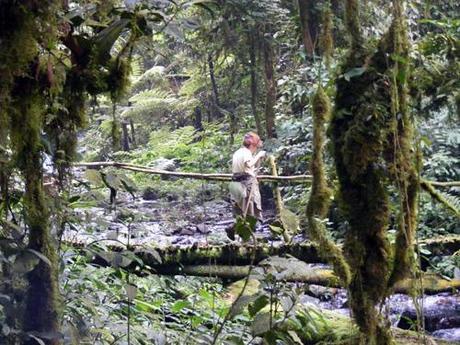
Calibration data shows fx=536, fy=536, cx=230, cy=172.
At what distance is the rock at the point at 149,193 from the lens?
1047 centimetres

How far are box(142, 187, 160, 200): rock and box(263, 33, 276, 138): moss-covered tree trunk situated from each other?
295cm

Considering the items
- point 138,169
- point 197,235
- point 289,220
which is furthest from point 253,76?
point 289,220

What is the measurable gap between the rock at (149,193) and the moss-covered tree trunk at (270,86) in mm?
2946

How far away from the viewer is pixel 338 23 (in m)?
6.79

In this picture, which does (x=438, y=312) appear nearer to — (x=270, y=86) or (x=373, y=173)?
(x=373, y=173)

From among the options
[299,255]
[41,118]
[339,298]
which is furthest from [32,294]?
[339,298]

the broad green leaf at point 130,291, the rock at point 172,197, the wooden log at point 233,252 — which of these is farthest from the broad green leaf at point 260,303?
the rock at point 172,197

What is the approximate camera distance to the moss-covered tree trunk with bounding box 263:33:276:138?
824 cm

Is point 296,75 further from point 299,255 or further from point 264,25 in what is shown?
point 299,255

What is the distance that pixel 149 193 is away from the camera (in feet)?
34.6

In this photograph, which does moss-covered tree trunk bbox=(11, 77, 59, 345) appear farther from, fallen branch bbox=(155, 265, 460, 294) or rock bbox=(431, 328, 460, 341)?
rock bbox=(431, 328, 460, 341)

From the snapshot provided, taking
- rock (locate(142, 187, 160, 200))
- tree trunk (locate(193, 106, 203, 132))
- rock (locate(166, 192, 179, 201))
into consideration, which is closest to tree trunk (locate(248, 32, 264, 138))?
rock (locate(166, 192, 179, 201))

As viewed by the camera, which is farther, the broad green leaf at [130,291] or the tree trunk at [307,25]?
the tree trunk at [307,25]

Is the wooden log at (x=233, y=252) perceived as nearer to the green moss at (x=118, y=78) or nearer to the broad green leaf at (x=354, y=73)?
the broad green leaf at (x=354, y=73)
